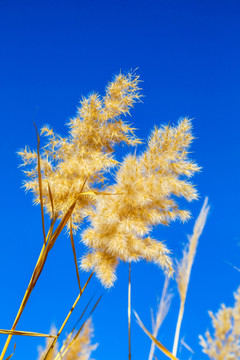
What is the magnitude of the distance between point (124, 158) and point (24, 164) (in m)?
0.63

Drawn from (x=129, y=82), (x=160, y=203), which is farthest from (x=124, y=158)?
(x=129, y=82)

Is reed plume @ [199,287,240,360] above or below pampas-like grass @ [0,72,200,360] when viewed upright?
below

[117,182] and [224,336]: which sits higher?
[117,182]

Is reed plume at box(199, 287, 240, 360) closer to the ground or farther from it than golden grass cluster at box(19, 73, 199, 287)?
closer to the ground

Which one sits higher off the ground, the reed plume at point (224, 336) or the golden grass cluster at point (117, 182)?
the golden grass cluster at point (117, 182)

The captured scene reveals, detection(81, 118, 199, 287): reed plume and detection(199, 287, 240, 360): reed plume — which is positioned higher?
detection(81, 118, 199, 287): reed plume

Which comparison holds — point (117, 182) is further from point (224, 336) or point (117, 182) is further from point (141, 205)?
point (224, 336)

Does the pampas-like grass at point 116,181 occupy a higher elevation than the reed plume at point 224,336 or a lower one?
higher

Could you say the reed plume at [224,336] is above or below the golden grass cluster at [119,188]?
below

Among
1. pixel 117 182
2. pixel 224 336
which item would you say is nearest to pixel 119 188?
pixel 117 182

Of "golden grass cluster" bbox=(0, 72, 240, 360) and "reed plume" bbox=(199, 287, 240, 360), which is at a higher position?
"golden grass cluster" bbox=(0, 72, 240, 360)

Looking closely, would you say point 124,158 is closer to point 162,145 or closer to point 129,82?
point 162,145

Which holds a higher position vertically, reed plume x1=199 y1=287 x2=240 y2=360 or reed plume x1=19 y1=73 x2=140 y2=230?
reed plume x1=19 y1=73 x2=140 y2=230

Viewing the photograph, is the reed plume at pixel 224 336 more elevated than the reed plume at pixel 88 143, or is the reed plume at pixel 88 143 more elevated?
the reed plume at pixel 88 143
